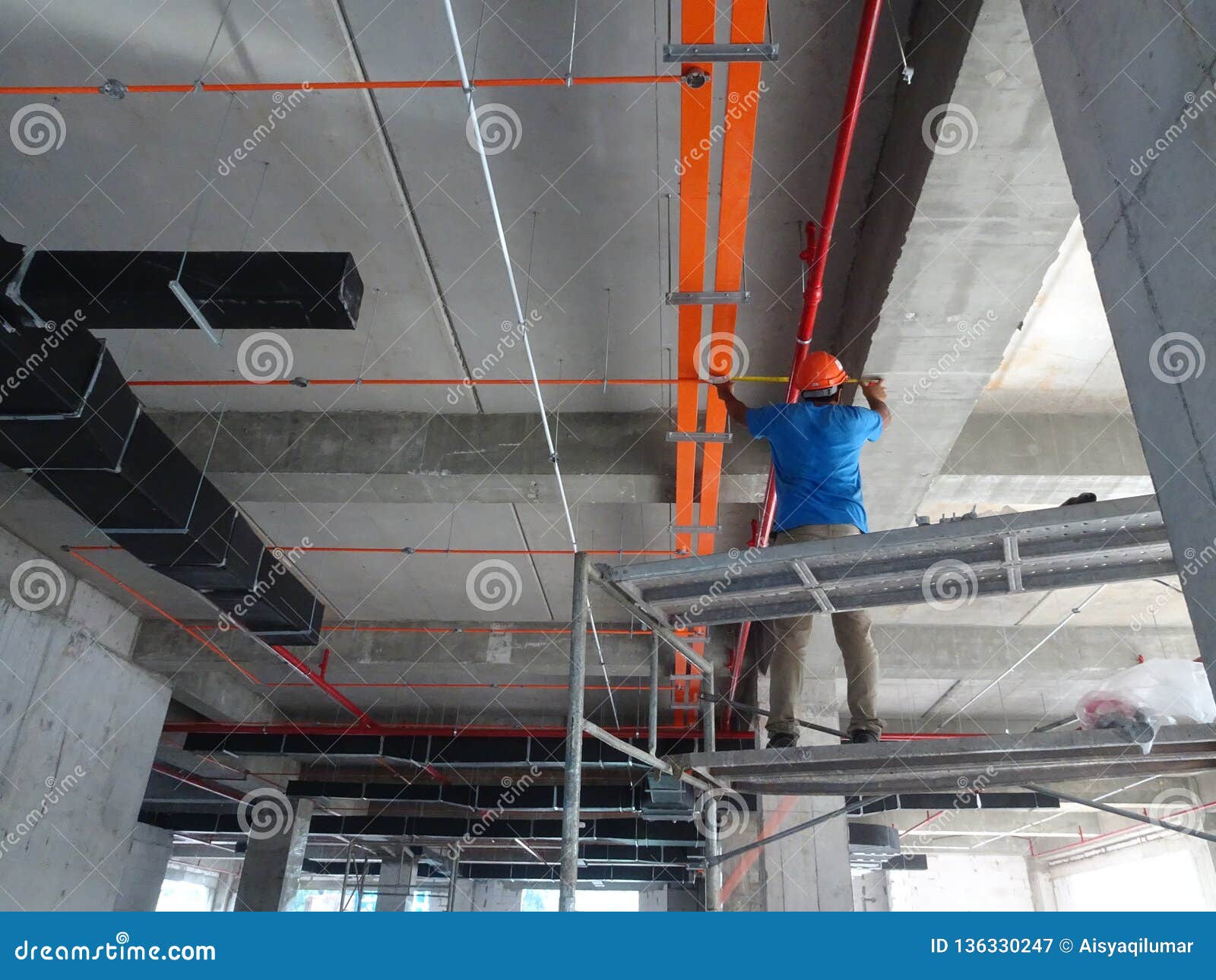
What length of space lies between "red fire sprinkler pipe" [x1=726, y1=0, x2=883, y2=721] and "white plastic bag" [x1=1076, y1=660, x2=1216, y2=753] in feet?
7.94

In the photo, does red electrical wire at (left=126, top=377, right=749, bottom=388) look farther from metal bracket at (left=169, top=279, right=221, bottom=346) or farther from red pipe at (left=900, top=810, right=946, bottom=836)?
red pipe at (left=900, top=810, right=946, bottom=836)

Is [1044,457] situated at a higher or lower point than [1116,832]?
higher

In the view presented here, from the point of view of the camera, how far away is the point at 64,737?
9570mm

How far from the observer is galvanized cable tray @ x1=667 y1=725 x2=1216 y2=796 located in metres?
4.44

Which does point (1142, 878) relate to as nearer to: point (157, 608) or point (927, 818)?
point (927, 818)

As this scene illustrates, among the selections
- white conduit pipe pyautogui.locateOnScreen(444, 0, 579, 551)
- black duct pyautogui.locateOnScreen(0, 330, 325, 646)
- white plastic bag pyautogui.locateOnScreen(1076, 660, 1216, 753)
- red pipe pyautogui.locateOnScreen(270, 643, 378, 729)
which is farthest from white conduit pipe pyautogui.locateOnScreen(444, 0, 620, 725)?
red pipe pyautogui.locateOnScreen(270, 643, 378, 729)

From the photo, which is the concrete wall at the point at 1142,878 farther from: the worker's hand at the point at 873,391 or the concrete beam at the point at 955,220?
the worker's hand at the point at 873,391

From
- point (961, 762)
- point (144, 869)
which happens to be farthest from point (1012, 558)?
point (144, 869)

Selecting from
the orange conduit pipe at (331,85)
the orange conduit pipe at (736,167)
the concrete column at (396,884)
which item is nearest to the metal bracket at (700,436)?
the orange conduit pipe at (736,167)

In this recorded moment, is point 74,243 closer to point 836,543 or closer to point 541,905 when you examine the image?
point 836,543

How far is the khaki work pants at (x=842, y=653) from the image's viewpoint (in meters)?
4.54

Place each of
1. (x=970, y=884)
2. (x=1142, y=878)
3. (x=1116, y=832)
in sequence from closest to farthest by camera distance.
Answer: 1. (x=1142, y=878)
2. (x=1116, y=832)
3. (x=970, y=884)

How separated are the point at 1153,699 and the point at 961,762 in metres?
1.04

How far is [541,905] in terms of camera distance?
94.0 feet
